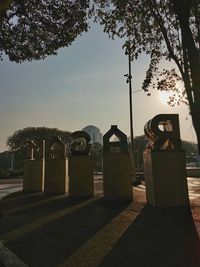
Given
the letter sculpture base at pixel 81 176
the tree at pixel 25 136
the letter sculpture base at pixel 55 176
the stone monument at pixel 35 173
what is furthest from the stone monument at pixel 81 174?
the tree at pixel 25 136

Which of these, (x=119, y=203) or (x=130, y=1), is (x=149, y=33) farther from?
(x=119, y=203)

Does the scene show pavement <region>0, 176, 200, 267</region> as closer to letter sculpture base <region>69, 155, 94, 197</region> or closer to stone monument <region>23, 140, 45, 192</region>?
letter sculpture base <region>69, 155, 94, 197</region>

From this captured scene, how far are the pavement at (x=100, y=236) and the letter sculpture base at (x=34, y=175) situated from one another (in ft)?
25.9

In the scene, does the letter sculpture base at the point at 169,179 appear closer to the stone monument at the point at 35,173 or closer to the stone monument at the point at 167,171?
the stone monument at the point at 167,171

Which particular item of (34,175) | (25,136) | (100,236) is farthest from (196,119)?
(25,136)

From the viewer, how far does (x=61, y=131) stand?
7225cm

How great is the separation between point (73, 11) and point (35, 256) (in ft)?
34.4

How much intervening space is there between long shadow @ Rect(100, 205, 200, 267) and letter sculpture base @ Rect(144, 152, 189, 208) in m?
2.09

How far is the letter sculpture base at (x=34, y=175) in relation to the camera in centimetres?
2138

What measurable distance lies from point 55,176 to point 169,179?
7.99 meters

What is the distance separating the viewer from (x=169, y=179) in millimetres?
13094

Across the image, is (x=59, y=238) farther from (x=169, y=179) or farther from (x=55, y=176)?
(x=55, y=176)

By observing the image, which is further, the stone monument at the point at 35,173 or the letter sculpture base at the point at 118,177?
the stone monument at the point at 35,173

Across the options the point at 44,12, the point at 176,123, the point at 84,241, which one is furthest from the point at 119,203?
the point at 44,12
